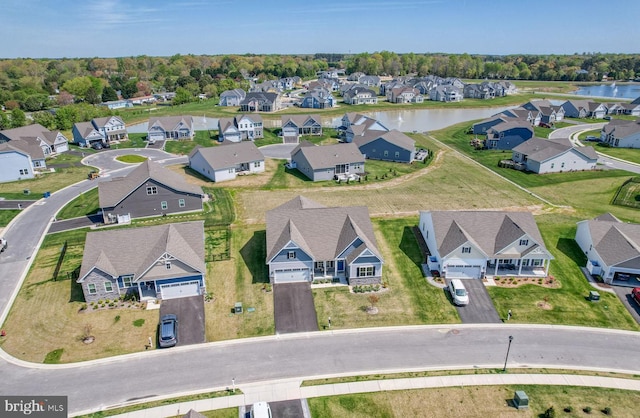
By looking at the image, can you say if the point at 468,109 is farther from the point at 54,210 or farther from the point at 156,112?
the point at 54,210

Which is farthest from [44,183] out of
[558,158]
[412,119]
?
[412,119]

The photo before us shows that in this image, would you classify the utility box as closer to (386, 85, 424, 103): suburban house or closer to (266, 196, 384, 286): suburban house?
(266, 196, 384, 286): suburban house

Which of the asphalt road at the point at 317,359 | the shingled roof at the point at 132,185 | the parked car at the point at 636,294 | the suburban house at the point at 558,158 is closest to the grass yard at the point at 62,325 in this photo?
the asphalt road at the point at 317,359

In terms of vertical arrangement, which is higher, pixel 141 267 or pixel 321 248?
pixel 321 248

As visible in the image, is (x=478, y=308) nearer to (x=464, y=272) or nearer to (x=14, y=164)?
(x=464, y=272)

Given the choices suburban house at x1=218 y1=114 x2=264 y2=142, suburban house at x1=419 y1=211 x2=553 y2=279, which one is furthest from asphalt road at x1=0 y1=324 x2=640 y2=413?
suburban house at x1=218 y1=114 x2=264 y2=142

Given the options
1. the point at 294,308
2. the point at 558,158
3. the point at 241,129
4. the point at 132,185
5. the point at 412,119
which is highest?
the point at 241,129

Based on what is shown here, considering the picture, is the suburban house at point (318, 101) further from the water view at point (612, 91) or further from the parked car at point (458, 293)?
the water view at point (612, 91)
